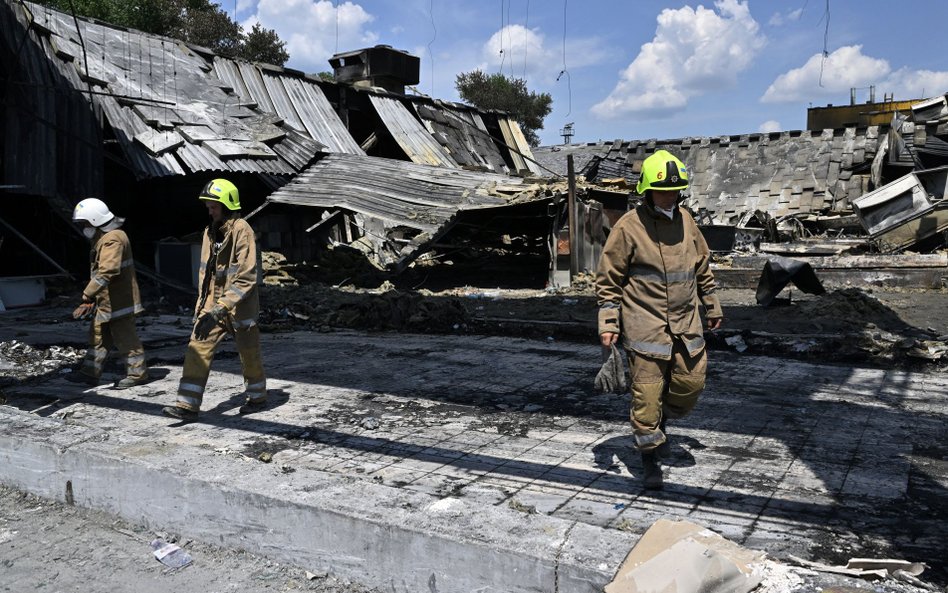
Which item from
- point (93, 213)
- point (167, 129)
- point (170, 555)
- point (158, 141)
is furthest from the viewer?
point (167, 129)

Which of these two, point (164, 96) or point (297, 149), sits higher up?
point (164, 96)

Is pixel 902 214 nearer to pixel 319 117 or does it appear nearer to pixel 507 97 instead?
pixel 319 117

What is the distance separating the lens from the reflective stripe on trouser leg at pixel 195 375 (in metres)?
5.19

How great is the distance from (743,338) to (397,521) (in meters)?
6.05

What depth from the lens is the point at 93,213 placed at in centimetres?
622

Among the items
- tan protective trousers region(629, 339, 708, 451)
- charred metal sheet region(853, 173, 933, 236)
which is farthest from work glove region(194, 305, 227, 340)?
charred metal sheet region(853, 173, 933, 236)

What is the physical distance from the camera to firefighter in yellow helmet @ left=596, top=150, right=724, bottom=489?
3727mm

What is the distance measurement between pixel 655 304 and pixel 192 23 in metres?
34.2

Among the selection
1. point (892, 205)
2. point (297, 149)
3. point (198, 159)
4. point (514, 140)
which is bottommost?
point (892, 205)

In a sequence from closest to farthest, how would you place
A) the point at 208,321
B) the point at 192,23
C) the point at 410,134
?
the point at 208,321, the point at 410,134, the point at 192,23

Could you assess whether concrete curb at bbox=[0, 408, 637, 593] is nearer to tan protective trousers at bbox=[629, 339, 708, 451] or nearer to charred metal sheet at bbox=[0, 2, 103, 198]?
tan protective trousers at bbox=[629, 339, 708, 451]

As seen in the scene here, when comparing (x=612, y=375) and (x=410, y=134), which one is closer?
(x=612, y=375)

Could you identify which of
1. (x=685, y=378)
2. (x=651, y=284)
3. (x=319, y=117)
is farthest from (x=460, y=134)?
(x=685, y=378)

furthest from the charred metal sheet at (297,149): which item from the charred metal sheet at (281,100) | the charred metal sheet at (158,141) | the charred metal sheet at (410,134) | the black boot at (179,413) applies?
the black boot at (179,413)
